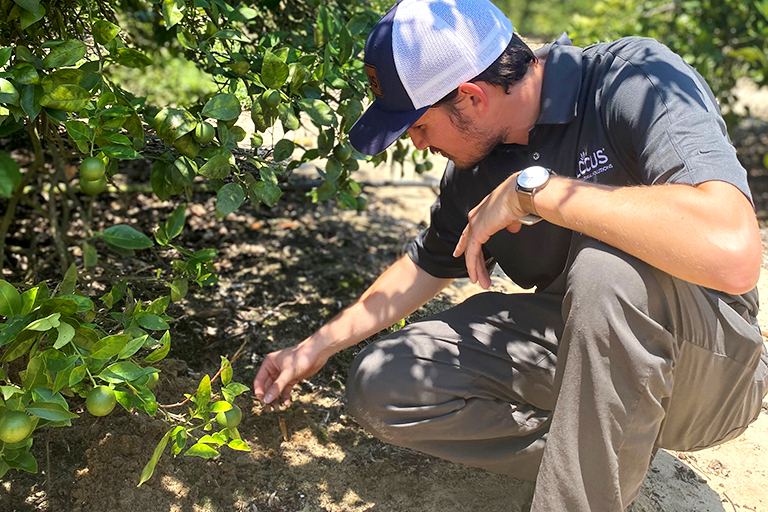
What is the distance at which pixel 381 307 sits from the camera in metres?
2.38

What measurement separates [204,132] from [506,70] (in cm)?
85

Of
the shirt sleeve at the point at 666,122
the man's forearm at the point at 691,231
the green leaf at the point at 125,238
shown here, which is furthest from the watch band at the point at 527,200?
the green leaf at the point at 125,238

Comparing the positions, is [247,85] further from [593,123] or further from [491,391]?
[491,391]

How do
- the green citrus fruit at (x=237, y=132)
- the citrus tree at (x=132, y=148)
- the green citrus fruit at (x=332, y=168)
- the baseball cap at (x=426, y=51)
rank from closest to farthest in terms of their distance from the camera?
1. the citrus tree at (x=132, y=148)
2. the baseball cap at (x=426, y=51)
3. the green citrus fruit at (x=237, y=132)
4. the green citrus fruit at (x=332, y=168)

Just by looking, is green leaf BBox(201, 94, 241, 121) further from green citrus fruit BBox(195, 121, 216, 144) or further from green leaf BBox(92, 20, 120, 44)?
green leaf BBox(92, 20, 120, 44)

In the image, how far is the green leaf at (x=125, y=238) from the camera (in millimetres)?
2008

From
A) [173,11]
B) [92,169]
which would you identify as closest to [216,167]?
[92,169]

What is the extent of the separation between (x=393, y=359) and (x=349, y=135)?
678 mm

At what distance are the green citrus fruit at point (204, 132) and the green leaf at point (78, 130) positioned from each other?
28 centimetres

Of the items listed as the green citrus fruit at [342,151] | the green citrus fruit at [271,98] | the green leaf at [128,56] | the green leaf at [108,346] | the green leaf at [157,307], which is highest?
the green leaf at [128,56]

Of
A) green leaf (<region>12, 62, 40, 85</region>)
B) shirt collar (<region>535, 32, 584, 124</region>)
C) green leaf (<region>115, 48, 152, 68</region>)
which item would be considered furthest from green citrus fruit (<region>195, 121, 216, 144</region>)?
shirt collar (<region>535, 32, 584, 124</region>)

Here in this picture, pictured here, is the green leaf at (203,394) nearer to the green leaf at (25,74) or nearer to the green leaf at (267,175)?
the green leaf at (267,175)

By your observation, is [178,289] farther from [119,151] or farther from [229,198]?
[119,151]

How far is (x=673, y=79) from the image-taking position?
1.87 metres
